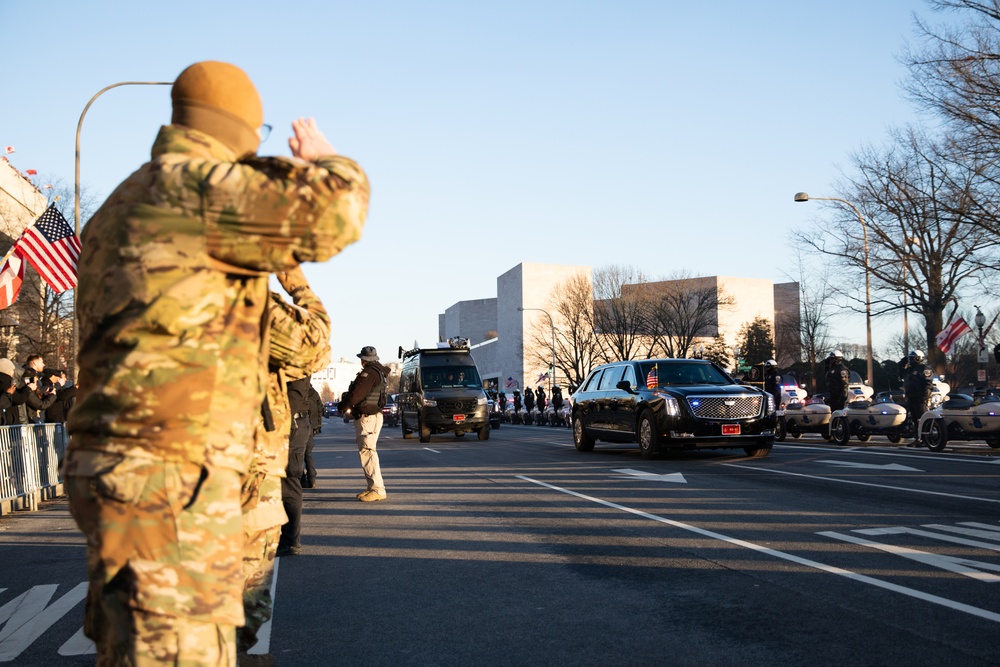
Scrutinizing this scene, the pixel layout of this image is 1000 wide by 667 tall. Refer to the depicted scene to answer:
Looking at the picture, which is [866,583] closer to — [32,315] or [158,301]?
[158,301]

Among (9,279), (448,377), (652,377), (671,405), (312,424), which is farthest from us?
(448,377)

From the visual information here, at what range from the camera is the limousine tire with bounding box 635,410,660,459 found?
55.0ft

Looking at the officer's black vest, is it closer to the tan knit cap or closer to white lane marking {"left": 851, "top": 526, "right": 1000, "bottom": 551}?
white lane marking {"left": 851, "top": 526, "right": 1000, "bottom": 551}

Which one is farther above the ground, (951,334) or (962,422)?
(951,334)

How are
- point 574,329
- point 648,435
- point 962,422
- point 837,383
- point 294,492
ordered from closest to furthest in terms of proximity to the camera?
point 294,492 < point 648,435 < point 962,422 < point 837,383 < point 574,329

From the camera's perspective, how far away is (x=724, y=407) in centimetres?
1638

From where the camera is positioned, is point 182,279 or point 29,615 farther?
point 29,615

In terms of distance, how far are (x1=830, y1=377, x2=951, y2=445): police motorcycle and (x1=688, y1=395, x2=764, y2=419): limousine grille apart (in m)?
4.98

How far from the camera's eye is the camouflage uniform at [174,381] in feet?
7.98

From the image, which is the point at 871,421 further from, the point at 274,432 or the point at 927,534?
the point at 274,432

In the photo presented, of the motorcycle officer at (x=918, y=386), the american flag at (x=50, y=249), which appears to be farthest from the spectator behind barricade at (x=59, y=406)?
the motorcycle officer at (x=918, y=386)

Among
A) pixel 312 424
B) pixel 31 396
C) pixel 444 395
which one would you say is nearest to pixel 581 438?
pixel 312 424

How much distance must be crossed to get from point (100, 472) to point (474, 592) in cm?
424

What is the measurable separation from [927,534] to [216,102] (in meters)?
7.22
